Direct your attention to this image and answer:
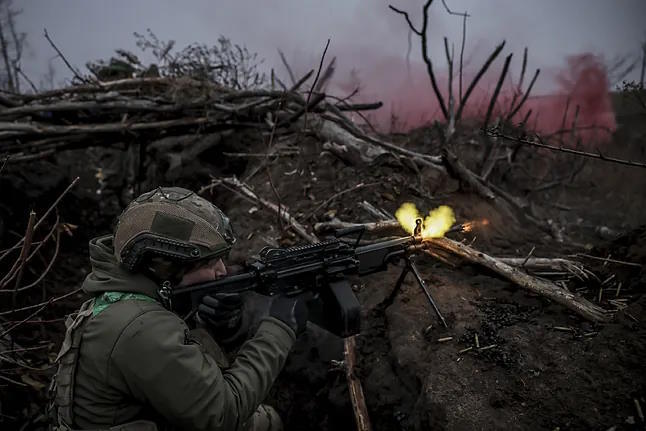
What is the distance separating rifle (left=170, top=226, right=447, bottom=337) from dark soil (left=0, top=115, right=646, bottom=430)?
655 mm

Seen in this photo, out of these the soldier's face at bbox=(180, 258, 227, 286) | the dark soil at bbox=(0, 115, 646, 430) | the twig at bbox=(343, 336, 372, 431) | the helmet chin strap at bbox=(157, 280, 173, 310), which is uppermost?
the soldier's face at bbox=(180, 258, 227, 286)

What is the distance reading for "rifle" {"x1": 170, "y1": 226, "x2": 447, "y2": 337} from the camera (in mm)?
2289

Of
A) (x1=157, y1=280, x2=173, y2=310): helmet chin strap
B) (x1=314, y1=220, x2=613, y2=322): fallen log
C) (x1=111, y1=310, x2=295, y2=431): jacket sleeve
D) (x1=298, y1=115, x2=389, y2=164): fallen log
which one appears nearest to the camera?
(x1=111, y1=310, x2=295, y2=431): jacket sleeve

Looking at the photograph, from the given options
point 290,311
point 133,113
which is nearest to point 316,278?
point 290,311

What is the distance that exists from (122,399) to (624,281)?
11.9 feet

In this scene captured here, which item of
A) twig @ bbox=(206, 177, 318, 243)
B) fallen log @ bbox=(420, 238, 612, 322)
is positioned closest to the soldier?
fallen log @ bbox=(420, 238, 612, 322)

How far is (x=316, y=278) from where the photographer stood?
99.9 inches

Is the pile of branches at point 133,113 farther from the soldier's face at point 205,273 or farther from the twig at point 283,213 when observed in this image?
the soldier's face at point 205,273

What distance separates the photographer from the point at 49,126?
539 centimetres

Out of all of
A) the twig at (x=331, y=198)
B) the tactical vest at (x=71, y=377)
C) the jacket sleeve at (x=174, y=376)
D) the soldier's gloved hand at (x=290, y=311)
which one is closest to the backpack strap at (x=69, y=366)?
the tactical vest at (x=71, y=377)

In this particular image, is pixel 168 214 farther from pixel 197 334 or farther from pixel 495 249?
pixel 495 249

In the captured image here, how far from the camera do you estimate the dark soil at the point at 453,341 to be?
2.25m

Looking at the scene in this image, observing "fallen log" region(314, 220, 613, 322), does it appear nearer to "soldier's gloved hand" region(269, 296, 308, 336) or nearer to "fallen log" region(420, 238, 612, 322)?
"fallen log" region(420, 238, 612, 322)

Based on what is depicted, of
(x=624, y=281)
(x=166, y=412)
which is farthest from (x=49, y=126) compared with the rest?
(x=624, y=281)
